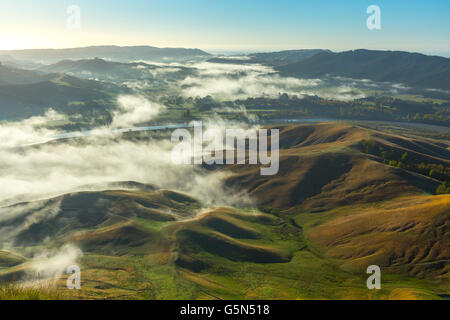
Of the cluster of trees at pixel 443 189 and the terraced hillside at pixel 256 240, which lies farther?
the cluster of trees at pixel 443 189

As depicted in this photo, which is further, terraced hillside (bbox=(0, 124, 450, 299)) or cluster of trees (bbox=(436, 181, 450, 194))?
cluster of trees (bbox=(436, 181, 450, 194))

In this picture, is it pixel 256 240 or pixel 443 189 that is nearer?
pixel 256 240

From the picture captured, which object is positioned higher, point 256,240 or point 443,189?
point 443,189

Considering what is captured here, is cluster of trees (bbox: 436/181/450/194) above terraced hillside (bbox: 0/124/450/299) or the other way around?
above

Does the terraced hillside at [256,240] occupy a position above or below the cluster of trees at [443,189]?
below

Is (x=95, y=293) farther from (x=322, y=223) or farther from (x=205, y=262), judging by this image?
(x=322, y=223)

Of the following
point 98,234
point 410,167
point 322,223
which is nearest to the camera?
point 98,234
